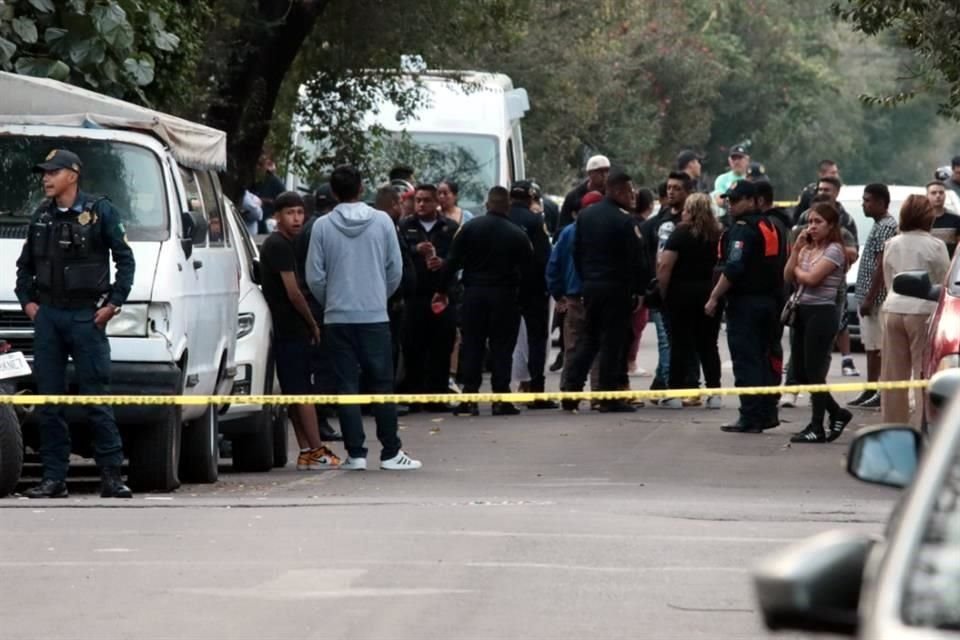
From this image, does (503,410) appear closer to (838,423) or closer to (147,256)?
(838,423)

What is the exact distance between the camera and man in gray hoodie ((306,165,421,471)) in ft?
47.6

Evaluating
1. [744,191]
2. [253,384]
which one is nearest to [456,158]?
[744,191]

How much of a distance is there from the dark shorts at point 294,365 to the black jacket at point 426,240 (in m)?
4.27

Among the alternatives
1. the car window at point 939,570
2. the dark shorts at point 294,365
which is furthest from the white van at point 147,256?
the car window at point 939,570

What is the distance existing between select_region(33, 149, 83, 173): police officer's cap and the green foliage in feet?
12.7

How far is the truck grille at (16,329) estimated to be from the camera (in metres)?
13.0

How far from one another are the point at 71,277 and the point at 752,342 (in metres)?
6.49

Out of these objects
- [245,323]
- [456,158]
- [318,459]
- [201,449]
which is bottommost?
[318,459]

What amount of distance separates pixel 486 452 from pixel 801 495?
11.3ft

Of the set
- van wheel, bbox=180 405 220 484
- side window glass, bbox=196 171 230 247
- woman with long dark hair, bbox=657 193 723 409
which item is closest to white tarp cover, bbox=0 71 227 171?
side window glass, bbox=196 171 230 247

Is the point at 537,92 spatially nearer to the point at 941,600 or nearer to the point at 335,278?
the point at 335,278

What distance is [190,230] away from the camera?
1338 centimetres

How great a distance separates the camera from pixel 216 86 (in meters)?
21.4

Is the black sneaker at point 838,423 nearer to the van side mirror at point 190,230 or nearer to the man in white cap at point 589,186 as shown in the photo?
the man in white cap at point 589,186
